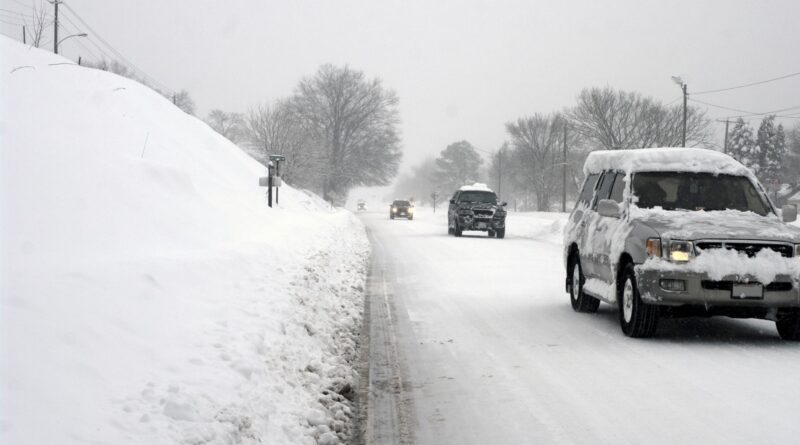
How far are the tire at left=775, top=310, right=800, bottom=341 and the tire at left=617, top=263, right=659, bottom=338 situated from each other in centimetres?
134

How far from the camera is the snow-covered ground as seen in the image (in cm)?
425

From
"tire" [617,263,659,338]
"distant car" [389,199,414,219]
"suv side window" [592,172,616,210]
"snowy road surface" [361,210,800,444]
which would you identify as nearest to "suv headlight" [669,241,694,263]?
"tire" [617,263,659,338]

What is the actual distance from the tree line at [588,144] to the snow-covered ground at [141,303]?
61.2 metres

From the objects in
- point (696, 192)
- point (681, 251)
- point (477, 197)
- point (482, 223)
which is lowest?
point (482, 223)

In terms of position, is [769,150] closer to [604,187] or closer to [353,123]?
[353,123]

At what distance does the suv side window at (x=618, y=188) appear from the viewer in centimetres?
973

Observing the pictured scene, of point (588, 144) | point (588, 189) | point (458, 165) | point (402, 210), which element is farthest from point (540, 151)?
point (588, 189)

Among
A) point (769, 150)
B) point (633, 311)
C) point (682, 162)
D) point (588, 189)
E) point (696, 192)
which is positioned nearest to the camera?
point (633, 311)

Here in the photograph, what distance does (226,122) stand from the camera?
143 meters

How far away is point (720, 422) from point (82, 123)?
43.9ft

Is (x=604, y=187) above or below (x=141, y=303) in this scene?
above

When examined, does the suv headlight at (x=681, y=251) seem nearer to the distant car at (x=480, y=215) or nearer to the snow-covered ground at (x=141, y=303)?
the snow-covered ground at (x=141, y=303)

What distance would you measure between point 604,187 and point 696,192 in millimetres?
1468

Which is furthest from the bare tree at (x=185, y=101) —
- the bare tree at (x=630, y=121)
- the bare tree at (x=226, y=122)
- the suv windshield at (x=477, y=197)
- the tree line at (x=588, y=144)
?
the suv windshield at (x=477, y=197)
